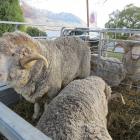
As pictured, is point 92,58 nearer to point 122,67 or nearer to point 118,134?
point 122,67

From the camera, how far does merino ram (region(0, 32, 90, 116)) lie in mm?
2781

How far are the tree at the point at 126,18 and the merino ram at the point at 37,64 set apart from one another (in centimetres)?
1313

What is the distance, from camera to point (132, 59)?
4.30 m

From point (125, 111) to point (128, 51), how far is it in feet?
3.67

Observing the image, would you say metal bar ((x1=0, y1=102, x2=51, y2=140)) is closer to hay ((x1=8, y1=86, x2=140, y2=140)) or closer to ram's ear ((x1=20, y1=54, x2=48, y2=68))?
ram's ear ((x1=20, y1=54, x2=48, y2=68))

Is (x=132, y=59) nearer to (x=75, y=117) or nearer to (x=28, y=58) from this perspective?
(x=28, y=58)

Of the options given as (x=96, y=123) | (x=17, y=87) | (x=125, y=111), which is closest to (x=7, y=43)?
(x=17, y=87)

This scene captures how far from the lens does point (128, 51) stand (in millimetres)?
4359

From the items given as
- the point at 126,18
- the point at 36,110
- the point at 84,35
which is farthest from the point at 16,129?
the point at 126,18

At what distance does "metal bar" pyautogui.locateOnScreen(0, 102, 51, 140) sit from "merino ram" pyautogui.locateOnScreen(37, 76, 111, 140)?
87 centimetres

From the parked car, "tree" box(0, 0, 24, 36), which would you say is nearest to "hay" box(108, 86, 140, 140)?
the parked car

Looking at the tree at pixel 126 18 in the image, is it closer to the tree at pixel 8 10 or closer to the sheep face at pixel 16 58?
the tree at pixel 8 10

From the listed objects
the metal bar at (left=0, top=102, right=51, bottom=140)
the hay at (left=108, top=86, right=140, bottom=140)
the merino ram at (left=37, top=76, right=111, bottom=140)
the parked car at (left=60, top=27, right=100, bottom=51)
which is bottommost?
the hay at (left=108, top=86, right=140, bottom=140)

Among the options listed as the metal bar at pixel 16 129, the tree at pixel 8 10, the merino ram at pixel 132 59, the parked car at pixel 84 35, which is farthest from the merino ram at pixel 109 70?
the tree at pixel 8 10
